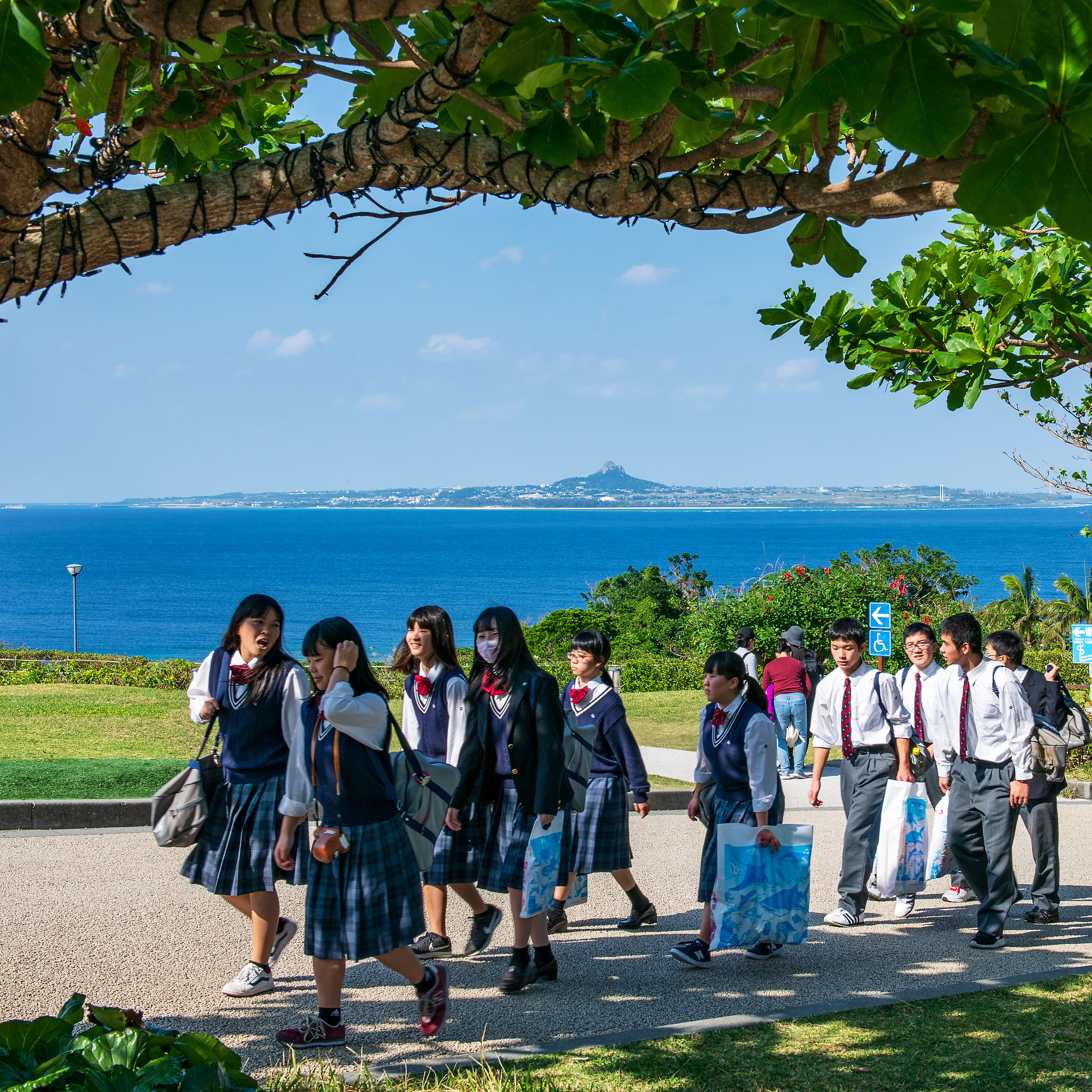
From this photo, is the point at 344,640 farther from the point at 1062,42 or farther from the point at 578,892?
the point at 1062,42

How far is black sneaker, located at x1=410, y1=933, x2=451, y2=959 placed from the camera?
5.48 m

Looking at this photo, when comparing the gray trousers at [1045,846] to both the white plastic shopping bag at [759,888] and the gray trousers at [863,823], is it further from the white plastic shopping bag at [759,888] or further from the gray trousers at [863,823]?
the white plastic shopping bag at [759,888]

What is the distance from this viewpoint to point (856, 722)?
6254 millimetres

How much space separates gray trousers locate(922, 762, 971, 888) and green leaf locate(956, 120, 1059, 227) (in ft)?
18.0

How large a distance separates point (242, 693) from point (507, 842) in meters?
1.48

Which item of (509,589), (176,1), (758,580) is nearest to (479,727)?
(176,1)

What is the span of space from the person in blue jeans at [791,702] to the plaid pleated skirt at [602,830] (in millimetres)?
6387

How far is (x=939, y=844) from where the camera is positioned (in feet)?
21.0

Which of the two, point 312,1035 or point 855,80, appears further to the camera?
point 312,1035

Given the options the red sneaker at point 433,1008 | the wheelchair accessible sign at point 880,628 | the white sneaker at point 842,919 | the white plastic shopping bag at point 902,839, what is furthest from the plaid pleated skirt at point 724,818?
the wheelchair accessible sign at point 880,628

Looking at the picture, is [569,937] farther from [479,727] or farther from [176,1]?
[176,1]

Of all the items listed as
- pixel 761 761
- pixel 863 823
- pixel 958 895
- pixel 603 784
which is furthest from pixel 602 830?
pixel 958 895

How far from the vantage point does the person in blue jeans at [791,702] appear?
12.0 metres

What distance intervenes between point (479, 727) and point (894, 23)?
3841 mm
